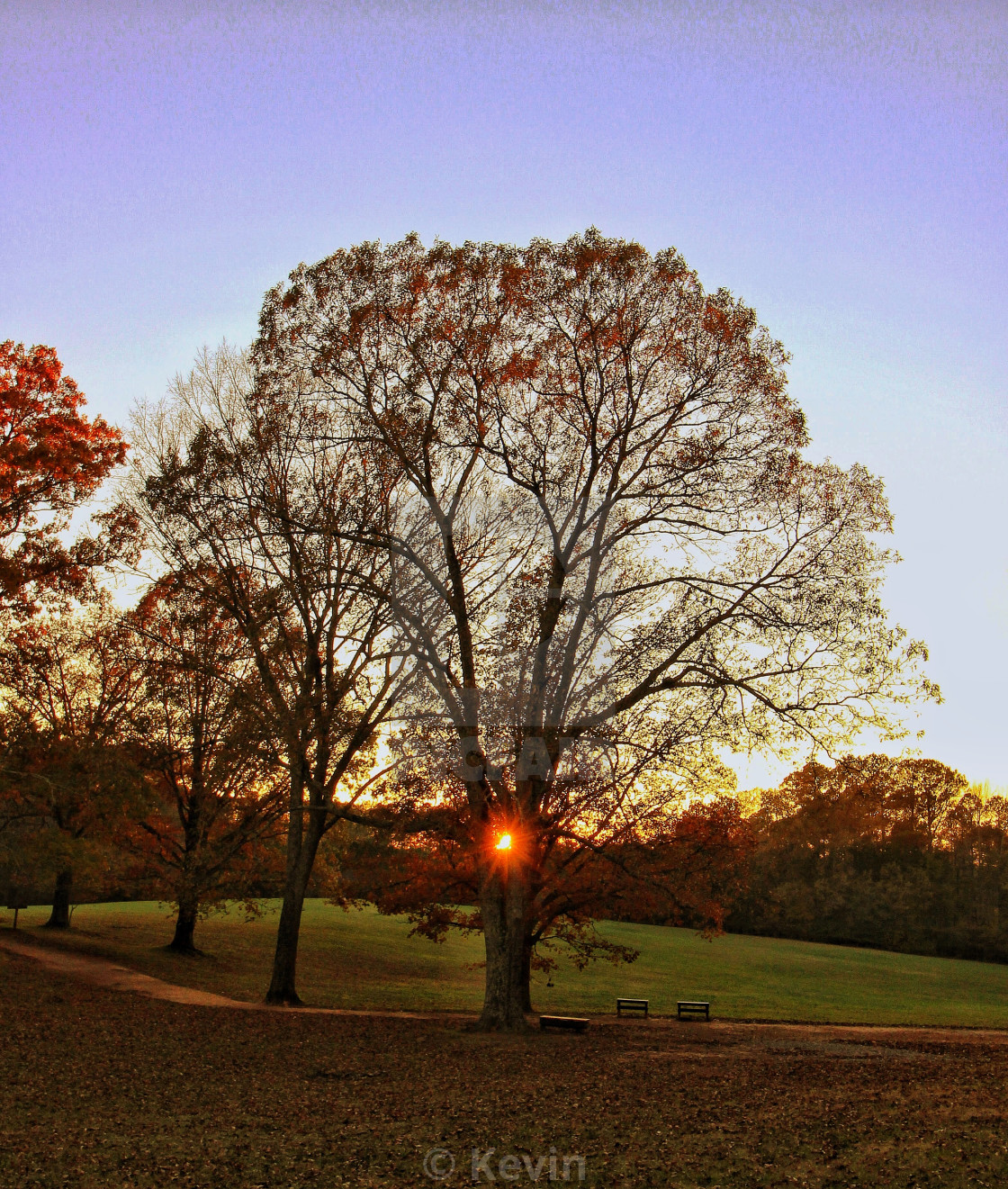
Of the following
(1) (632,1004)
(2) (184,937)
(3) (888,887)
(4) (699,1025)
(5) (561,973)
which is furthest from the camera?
(3) (888,887)

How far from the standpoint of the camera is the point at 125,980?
23906mm

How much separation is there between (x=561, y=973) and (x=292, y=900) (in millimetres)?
20430

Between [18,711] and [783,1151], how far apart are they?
80.2 ft

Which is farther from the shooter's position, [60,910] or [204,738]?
[60,910]

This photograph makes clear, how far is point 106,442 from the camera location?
1908 cm

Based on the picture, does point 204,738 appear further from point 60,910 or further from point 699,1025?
point 60,910

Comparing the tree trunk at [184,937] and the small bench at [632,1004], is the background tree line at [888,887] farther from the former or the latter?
the tree trunk at [184,937]

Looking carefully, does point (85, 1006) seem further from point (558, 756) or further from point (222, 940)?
point (222, 940)

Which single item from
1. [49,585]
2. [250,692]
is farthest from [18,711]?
[250,692]

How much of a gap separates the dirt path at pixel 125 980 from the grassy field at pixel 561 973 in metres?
1.09

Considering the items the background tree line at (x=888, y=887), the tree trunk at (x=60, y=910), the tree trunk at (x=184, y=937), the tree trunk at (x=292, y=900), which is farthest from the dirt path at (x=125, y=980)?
the background tree line at (x=888, y=887)

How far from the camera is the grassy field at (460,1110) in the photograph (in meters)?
7.20

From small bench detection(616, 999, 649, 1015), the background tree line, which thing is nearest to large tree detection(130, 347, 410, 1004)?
small bench detection(616, 999, 649, 1015)

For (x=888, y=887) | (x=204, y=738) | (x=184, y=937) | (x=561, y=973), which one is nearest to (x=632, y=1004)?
(x=204, y=738)
